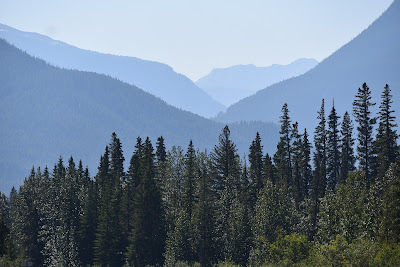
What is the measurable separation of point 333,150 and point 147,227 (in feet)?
101

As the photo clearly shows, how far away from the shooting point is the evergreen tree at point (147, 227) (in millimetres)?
80250

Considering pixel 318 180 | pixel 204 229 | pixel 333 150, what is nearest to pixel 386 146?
pixel 318 180

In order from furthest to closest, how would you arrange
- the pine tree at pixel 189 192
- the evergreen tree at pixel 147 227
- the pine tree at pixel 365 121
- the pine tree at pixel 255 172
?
the pine tree at pixel 255 172 < the pine tree at pixel 189 192 < the evergreen tree at pixel 147 227 < the pine tree at pixel 365 121

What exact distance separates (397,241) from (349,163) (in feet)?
135

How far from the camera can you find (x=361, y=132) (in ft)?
251

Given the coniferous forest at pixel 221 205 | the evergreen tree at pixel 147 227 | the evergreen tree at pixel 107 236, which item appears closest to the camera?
the coniferous forest at pixel 221 205

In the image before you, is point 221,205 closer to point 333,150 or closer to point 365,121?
point 333,150

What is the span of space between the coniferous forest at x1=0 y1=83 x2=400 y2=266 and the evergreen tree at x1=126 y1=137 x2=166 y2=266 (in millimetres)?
147

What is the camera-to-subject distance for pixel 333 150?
86875 millimetres

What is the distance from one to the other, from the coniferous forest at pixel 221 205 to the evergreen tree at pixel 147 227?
5.8 inches

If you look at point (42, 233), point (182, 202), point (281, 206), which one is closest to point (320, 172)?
point (281, 206)

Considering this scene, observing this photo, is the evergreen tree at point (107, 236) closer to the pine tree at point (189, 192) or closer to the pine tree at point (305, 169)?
the pine tree at point (189, 192)

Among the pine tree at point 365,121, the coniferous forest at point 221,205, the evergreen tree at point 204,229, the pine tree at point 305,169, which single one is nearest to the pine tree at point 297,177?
the coniferous forest at point 221,205

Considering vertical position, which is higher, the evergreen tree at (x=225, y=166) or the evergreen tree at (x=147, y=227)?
the evergreen tree at (x=225, y=166)
